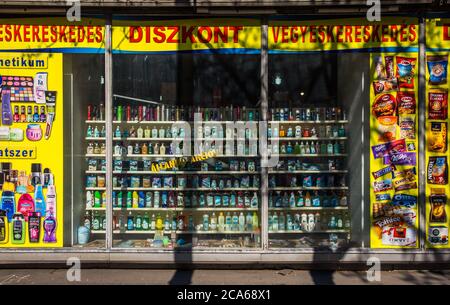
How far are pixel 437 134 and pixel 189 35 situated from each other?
13.1ft

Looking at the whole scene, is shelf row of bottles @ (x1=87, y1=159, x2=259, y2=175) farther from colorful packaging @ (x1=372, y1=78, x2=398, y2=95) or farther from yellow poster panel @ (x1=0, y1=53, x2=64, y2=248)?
colorful packaging @ (x1=372, y1=78, x2=398, y2=95)

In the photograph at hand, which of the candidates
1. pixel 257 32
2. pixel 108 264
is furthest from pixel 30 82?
pixel 257 32

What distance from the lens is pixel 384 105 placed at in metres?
7.82

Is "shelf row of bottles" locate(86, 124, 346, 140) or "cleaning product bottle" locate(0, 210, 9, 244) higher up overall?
"shelf row of bottles" locate(86, 124, 346, 140)

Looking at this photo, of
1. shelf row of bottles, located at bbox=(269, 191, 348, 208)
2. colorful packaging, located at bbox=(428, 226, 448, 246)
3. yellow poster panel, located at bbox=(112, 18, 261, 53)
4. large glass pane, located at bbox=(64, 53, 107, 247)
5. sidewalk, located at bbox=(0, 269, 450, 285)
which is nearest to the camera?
sidewalk, located at bbox=(0, 269, 450, 285)

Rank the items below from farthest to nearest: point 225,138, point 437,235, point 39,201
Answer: point 225,138, point 39,201, point 437,235

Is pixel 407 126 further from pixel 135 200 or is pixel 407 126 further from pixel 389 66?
pixel 135 200

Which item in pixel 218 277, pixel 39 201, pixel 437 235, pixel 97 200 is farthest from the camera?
pixel 97 200

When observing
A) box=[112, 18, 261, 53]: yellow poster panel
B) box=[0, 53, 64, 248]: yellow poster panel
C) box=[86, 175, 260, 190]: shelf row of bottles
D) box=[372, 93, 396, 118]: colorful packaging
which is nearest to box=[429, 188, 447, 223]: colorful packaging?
box=[372, 93, 396, 118]: colorful packaging

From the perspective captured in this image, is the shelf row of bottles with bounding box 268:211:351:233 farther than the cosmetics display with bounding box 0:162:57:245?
Yes

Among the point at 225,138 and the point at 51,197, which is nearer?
the point at 51,197

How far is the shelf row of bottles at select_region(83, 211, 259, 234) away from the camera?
8078 mm

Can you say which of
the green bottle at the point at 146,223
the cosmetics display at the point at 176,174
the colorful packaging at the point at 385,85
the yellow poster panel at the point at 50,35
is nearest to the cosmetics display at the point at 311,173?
the cosmetics display at the point at 176,174

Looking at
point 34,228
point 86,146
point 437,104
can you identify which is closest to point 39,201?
point 34,228
